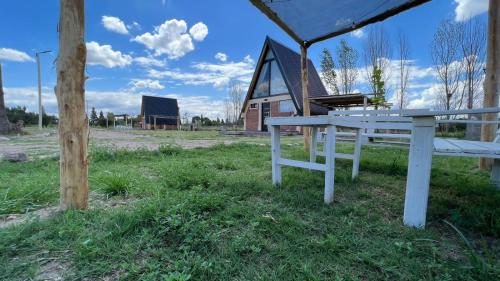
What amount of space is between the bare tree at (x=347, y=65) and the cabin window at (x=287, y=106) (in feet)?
17.6

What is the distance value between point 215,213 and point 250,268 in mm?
601

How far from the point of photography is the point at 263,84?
16.5 metres

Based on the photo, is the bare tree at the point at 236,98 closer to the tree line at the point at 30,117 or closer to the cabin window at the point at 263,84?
the cabin window at the point at 263,84

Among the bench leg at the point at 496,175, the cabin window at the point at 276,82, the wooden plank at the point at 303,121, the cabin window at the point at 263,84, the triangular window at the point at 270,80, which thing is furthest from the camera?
the cabin window at the point at 263,84

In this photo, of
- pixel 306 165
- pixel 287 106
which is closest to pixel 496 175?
pixel 306 165

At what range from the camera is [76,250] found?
114 cm

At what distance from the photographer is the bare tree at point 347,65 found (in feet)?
56.5

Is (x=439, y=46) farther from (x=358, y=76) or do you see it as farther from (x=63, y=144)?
(x=63, y=144)

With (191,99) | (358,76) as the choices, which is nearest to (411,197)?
(358,76)

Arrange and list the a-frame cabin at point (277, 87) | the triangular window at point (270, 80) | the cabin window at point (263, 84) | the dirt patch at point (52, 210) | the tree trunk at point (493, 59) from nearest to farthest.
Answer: the dirt patch at point (52, 210)
the tree trunk at point (493, 59)
the a-frame cabin at point (277, 87)
the triangular window at point (270, 80)
the cabin window at point (263, 84)

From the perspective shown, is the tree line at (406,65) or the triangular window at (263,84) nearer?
the tree line at (406,65)

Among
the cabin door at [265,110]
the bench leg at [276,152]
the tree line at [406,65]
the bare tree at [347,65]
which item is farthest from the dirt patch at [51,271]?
the bare tree at [347,65]

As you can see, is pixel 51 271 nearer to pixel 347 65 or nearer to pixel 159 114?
pixel 347 65

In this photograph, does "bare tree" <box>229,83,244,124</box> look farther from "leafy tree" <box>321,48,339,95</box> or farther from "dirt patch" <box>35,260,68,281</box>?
"dirt patch" <box>35,260,68,281</box>
